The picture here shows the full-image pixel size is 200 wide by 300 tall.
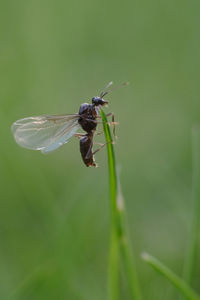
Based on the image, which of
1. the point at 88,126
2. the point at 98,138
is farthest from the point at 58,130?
the point at 98,138

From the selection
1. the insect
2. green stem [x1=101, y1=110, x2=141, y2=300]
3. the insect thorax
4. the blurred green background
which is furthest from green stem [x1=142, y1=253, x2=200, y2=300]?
the insect thorax

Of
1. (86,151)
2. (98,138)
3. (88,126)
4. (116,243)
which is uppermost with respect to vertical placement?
(88,126)

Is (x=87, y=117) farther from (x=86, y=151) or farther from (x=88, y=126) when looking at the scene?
(x=86, y=151)

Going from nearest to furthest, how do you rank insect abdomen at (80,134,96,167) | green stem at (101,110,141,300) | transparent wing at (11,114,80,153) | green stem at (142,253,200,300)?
green stem at (142,253,200,300) → green stem at (101,110,141,300) → transparent wing at (11,114,80,153) → insect abdomen at (80,134,96,167)

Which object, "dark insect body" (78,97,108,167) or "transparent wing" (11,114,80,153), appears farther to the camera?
"dark insect body" (78,97,108,167)

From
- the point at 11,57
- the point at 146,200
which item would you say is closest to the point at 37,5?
the point at 11,57

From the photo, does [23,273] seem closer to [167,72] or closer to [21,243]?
[21,243]

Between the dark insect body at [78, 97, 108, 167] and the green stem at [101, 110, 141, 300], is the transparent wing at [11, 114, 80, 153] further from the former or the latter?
the green stem at [101, 110, 141, 300]

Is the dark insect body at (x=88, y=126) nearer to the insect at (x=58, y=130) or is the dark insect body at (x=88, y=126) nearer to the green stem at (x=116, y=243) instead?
the insect at (x=58, y=130)
